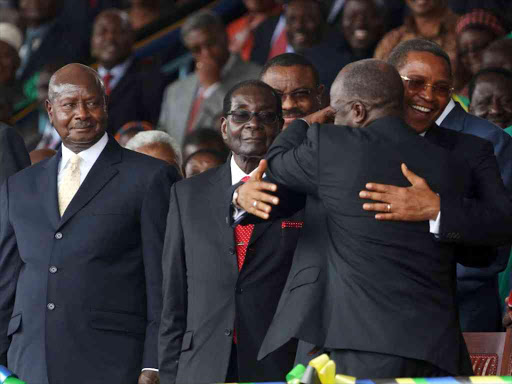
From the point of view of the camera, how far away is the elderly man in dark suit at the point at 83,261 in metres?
4.74

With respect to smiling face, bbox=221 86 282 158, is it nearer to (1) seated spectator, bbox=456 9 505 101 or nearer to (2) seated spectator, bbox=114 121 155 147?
(2) seated spectator, bbox=114 121 155 147

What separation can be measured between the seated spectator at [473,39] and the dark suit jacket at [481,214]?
221cm

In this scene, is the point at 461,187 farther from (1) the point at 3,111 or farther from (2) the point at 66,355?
(1) the point at 3,111

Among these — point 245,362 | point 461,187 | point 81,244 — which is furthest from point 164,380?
point 461,187

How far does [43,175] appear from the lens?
Answer: 16.2 feet

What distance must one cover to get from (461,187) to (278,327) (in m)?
0.78

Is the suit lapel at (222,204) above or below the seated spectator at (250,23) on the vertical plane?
below

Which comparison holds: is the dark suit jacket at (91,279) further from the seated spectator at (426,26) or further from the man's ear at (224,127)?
the seated spectator at (426,26)

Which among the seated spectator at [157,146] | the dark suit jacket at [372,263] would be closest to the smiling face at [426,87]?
the dark suit jacket at [372,263]

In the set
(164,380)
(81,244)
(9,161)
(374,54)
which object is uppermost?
(374,54)

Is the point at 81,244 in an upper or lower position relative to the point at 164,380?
upper

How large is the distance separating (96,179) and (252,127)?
70 cm

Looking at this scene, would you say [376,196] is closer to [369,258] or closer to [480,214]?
[369,258]

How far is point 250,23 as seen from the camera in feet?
31.3
